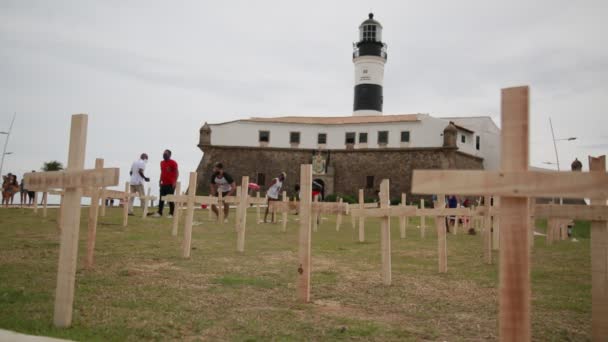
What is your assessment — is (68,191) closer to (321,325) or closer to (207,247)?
(321,325)

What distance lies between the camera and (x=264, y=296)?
479cm

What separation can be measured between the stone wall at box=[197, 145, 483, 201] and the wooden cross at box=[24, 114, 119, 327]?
40.4 meters

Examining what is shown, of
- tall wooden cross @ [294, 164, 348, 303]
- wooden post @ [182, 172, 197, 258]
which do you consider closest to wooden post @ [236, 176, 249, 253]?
wooden post @ [182, 172, 197, 258]

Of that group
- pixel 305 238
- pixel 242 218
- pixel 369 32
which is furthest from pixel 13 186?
pixel 369 32

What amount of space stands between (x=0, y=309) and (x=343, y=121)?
43.5 metres

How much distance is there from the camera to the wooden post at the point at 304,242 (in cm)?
460

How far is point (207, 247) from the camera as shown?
8.80m

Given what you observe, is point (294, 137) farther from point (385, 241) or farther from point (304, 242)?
point (304, 242)

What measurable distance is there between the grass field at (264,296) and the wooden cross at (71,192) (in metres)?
0.20

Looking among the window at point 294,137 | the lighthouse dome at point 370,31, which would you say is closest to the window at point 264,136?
the window at point 294,137

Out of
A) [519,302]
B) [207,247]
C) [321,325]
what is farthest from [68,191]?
[207,247]

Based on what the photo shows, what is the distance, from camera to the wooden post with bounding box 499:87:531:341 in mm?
2324

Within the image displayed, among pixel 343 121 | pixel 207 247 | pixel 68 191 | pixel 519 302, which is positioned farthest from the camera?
pixel 343 121

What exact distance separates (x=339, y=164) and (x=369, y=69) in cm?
989
